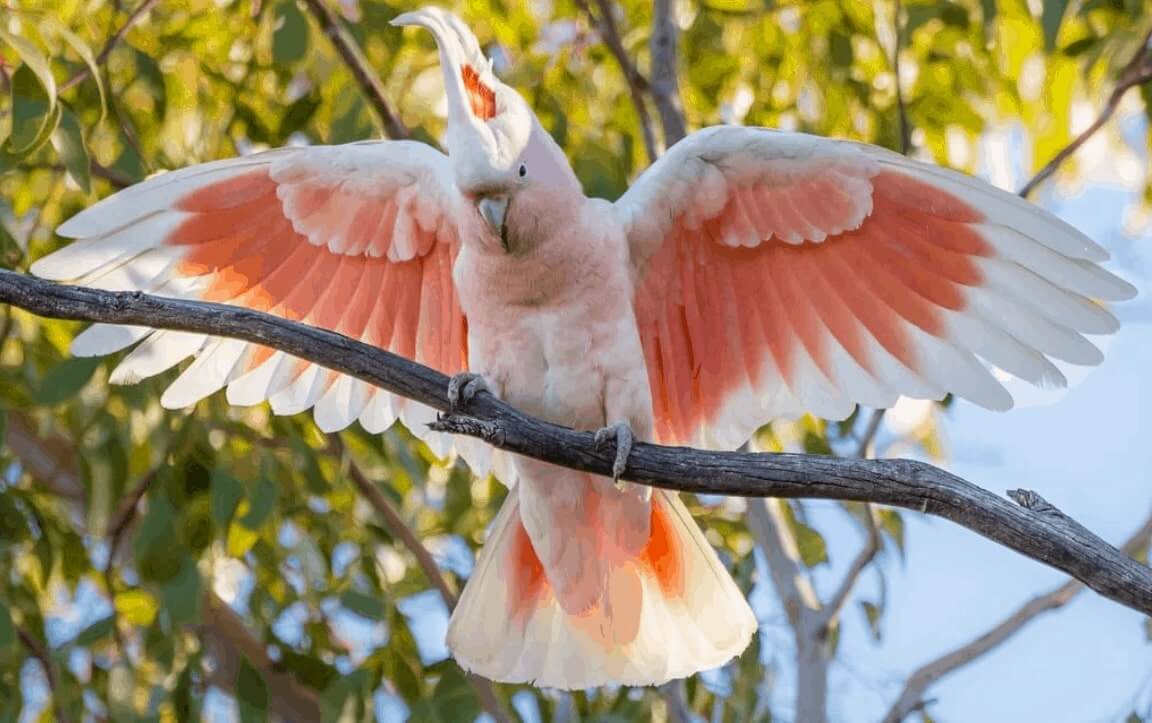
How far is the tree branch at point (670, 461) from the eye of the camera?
1.74 m

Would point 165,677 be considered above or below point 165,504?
below

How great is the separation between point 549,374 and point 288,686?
100 centimetres

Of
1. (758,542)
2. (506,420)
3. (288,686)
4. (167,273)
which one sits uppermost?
(506,420)

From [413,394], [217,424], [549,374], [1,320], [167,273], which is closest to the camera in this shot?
[413,394]

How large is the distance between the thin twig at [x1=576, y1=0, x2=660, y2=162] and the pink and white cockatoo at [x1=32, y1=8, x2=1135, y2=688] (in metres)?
0.57

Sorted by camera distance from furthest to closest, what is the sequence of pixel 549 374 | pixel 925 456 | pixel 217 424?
pixel 925 456
pixel 217 424
pixel 549 374

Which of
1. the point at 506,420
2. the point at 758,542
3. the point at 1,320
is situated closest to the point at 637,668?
the point at 758,542

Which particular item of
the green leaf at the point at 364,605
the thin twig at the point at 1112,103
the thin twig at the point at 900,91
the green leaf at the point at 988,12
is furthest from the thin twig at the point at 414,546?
the green leaf at the point at 988,12

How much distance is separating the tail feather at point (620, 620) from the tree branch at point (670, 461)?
564 millimetres

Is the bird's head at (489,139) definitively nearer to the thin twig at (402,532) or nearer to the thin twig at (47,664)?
the thin twig at (402,532)

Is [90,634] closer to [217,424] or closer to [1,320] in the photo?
[217,424]

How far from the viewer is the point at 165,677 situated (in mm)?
2604

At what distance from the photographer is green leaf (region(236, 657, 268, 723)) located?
2521 mm

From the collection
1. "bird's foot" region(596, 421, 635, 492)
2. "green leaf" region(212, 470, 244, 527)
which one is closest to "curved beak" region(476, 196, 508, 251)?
"bird's foot" region(596, 421, 635, 492)
